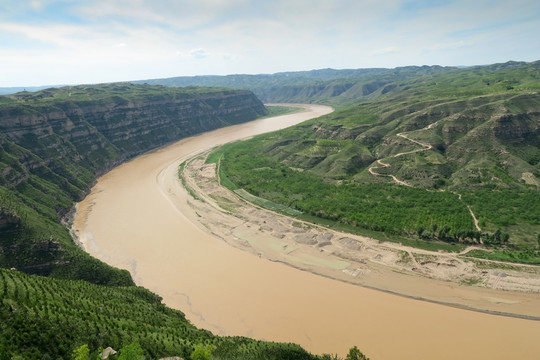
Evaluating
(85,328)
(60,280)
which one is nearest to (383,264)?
(85,328)

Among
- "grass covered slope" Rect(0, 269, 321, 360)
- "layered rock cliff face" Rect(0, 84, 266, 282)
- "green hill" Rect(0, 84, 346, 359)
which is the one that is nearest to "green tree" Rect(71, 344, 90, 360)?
"green hill" Rect(0, 84, 346, 359)

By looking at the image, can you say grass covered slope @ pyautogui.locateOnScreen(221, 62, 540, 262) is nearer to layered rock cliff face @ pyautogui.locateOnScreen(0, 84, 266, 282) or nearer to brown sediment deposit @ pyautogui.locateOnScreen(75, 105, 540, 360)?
brown sediment deposit @ pyautogui.locateOnScreen(75, 105, 540, 360)

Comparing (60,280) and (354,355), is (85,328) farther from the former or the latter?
(354,355)

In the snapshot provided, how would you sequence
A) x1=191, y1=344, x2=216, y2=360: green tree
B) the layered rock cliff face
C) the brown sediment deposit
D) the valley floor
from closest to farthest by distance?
x1=191, y1=344, x2=216, y2=360: green tree → the brown sediment deposit → the valley floor → the layered rock cliff face

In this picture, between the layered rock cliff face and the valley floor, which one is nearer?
the valley floor

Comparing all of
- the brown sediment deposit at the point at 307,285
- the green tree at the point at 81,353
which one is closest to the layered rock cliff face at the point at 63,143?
the brown sediment deposit at the point at 307,285

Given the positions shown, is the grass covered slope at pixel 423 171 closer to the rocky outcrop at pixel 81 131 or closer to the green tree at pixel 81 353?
the rocky outcrop at pixel 81 131
